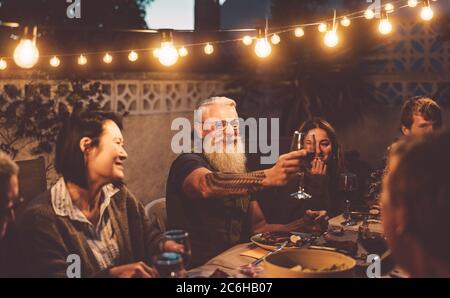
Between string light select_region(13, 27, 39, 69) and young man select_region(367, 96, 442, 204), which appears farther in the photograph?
young man select_region(367, 96, 442, 204)

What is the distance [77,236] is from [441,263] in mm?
1453

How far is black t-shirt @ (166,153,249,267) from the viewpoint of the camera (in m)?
2.97

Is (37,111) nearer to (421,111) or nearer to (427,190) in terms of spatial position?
(421,111)

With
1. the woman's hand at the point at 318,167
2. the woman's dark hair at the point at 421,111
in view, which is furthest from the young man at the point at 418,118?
the woman's hand at the point at 318,167

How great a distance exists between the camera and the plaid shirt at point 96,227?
7.14 feet

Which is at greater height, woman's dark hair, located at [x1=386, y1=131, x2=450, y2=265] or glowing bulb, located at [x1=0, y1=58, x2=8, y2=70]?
glowing bulb, located at [x1=0, y1=58, x2=8, y2=70]

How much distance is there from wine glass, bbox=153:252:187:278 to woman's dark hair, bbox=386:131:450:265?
2.47ft

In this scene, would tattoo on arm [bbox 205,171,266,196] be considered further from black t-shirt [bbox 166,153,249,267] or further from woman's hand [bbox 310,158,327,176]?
woman's hand [bbox 310,158,327,176]

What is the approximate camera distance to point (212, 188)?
9.41 feet

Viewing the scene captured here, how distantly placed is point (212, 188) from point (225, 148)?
43cm

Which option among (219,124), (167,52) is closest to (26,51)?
(167,52)

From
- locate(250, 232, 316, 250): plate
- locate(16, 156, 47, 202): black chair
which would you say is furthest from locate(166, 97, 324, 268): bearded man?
locate(16, 156, 47, 202): black chair

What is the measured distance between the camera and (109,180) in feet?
7.70
